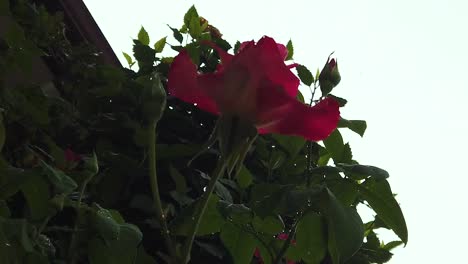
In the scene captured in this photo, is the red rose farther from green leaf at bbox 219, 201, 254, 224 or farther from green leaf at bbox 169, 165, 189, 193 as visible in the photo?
green leaf at bbox 169, 165, 189, 193

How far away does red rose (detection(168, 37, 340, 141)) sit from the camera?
519 mm

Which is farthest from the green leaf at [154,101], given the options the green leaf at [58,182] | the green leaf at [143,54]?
the green leaf at [143,54]

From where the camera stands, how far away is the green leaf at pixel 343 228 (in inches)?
20.8

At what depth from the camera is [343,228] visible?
0.54 m

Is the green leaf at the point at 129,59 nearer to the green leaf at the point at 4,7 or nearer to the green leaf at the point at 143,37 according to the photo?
the green leaf at the point at 143,37

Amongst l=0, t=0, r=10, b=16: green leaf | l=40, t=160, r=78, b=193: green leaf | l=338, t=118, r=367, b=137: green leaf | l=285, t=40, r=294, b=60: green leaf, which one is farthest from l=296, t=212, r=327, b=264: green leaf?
l=285, t=40, r=294, b=60: green leaf

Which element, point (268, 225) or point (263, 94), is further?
point (268, 225)

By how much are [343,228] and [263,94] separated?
138 mm

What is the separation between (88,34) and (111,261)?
4.14ft

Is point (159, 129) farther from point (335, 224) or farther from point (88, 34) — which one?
point (335, 224)

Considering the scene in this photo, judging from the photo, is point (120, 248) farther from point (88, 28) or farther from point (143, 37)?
point (88, 28)

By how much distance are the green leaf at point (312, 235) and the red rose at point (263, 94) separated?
0.17 meters

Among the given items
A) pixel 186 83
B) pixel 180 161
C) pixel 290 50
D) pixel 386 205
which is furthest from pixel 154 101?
pixel 290 50

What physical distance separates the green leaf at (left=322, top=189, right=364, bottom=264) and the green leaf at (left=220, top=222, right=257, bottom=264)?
0.75 ft
